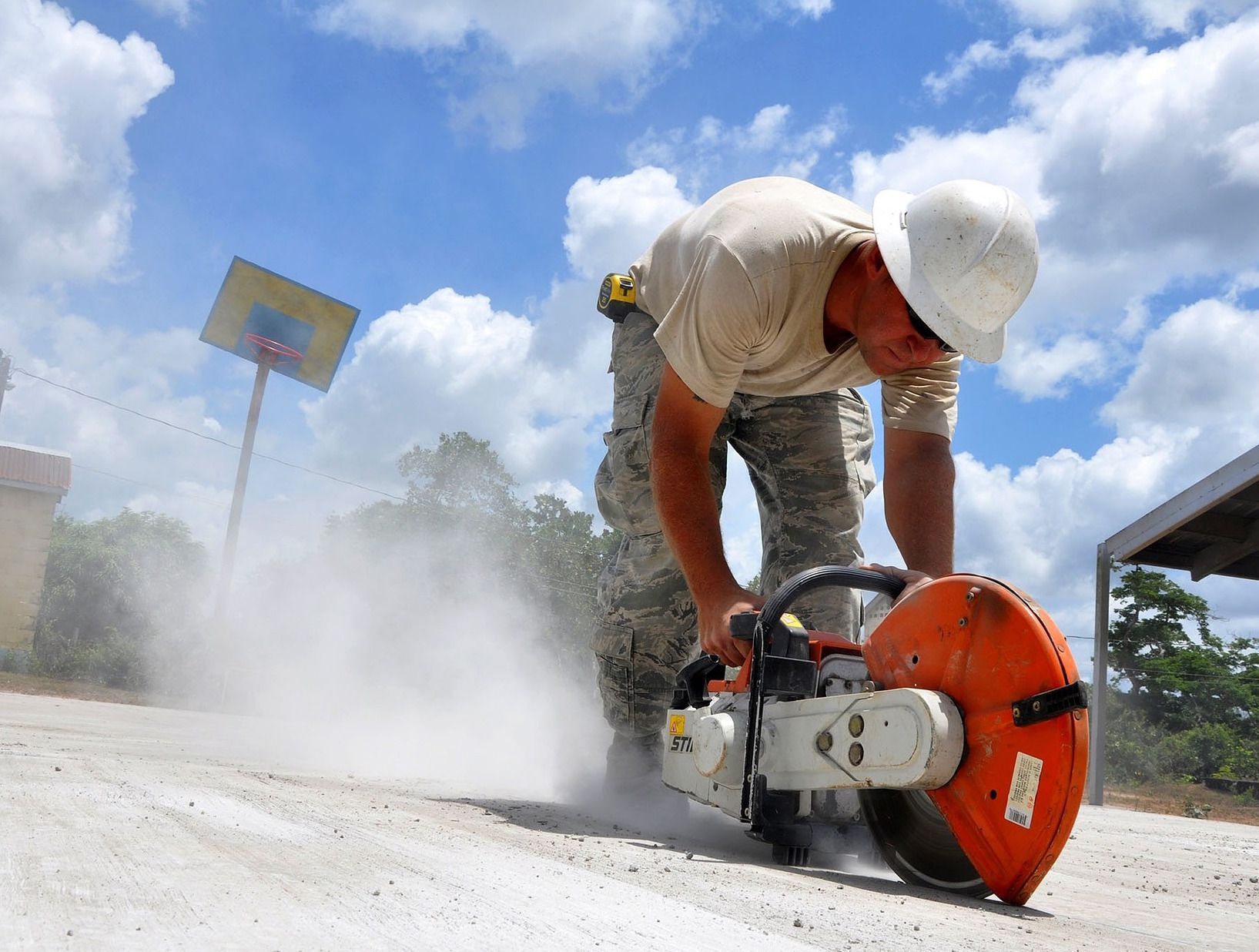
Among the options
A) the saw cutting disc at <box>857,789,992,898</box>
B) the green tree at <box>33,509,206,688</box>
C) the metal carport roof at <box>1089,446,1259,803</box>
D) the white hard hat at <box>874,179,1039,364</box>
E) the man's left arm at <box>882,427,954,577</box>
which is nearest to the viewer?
the saw cutting disc at <box>857,789,992,898</box>

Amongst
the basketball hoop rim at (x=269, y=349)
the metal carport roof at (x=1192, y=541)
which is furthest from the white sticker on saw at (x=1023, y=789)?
the basketball hoop rim at (x=269, y=349)

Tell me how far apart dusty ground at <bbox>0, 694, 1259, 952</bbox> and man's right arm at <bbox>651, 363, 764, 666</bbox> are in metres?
0.59

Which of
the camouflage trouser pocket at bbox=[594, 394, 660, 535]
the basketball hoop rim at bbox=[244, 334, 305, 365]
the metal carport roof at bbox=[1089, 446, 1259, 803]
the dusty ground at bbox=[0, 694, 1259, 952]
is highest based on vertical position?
the basketball hoop rim at bbox=[244, 334, 305, 365]

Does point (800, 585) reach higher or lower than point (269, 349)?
lower

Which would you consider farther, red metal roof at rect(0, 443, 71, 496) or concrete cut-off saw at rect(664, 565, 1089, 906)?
red metal roof at rect(0, 443, 71, 496)

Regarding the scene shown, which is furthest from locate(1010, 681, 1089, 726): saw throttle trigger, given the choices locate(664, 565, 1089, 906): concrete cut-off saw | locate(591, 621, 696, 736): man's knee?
locate(591, 621, 696, 736): man's knee

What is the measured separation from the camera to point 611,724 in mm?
3488

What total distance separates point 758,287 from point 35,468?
20889 millimetres

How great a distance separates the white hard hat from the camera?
2.33m

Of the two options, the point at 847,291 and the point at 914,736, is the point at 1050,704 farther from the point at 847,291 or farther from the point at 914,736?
the point at 847,291

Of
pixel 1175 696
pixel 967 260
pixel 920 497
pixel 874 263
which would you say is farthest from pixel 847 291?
pixel 1175 696

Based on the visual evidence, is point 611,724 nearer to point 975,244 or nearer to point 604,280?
point 604,280

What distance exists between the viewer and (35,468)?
19547 mm

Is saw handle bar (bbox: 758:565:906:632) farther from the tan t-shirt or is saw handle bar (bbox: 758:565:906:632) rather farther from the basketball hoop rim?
the basketball hoop rim
